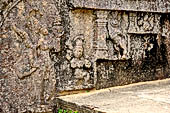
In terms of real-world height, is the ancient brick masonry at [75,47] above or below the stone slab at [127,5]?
below

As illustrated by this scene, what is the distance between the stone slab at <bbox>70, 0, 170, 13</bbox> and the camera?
4.39m

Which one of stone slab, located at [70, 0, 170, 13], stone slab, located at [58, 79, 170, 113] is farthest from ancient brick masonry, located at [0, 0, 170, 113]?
stone slab, located at [58, 79, 170, 113]

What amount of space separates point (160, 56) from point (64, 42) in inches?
75.7

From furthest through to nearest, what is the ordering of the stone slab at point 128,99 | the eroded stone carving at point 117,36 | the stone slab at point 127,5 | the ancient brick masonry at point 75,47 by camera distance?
1. the eroded stone carving at point 117,36
2. the stone slab at point 127,5
3. the ancient brick masonry at point 75,47
4. the stone slab at point 128,99

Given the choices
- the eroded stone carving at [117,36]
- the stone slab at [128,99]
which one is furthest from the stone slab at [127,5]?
the stone slab at [128,99]

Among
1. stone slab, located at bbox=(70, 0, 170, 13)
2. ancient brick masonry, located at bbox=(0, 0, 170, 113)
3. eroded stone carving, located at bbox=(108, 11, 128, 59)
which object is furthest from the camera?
eroded stone carving, located at bbox=(108, 11, 128, 59)

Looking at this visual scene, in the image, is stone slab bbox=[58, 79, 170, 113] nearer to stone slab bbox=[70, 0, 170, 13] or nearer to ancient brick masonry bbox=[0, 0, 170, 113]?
ancient brick masonry bbox=[0, 0, 170, 113]

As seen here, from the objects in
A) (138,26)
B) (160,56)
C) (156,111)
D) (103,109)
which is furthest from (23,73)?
(160,56)

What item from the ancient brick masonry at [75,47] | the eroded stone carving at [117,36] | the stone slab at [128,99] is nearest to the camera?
the stone slab at [128,99]

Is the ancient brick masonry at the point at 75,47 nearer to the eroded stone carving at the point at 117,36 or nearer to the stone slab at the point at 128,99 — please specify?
the eroded stone carving at the point at 117,36

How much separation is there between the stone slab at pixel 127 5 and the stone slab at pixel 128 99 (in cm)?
124

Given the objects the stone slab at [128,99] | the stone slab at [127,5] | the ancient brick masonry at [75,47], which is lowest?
the stone slab at [128,99]

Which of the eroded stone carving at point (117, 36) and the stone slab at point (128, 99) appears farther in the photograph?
the eroded stone carving at point (117, 36)

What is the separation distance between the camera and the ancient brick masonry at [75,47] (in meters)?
3.90
